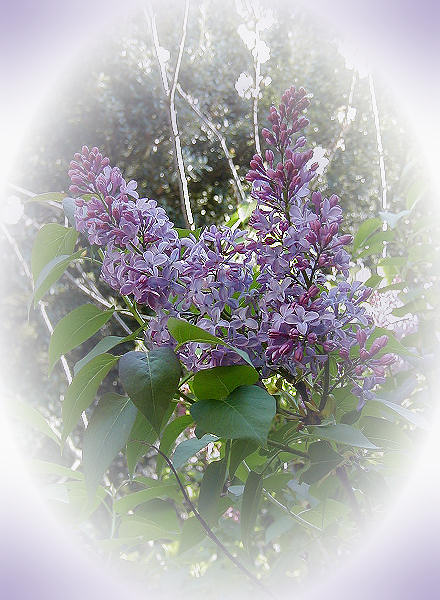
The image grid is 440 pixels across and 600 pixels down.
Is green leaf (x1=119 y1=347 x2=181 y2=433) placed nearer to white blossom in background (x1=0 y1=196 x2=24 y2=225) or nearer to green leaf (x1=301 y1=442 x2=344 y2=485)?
green leaf (x1=301 y1=442 x2=344 y2=485)

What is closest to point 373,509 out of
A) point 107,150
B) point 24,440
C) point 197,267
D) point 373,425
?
point 373,425

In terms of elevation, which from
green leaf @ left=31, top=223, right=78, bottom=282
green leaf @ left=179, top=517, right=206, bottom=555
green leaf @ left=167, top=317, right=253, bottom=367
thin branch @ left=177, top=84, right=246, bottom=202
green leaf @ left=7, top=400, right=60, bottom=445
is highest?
thin branch @ left=177, top=84, right=246, bottom=202

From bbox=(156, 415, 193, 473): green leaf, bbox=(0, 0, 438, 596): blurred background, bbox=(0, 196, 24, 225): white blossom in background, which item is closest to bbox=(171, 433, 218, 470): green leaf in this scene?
bbox=(156, 415, 193, 473): green leaf

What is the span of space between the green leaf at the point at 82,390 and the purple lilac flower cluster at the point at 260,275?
20mm

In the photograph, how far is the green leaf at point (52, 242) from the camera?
0.26 meters

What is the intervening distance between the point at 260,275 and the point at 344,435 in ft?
0.22

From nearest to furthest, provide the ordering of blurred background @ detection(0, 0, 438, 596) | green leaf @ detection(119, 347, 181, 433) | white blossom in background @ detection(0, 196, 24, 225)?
green leaf @ detection(119, 347, 181, 433) < white blossom in background @ detection(0, 196, 24, 225) < blurred background @ detection(0, 0, 438, 596)

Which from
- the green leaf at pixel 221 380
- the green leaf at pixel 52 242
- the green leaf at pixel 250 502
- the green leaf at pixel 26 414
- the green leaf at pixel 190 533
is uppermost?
the green leaf at pixel 52 242

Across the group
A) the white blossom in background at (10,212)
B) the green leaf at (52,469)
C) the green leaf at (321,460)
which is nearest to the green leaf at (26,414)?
the green leaf at (52,469)

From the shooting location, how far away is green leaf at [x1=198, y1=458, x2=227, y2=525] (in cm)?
24

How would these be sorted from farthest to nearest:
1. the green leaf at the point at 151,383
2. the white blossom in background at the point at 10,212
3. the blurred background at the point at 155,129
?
the blurred background at the point at 155,129
the white blossom in background at the point at 10,212
the green leaf at the point at 151,383

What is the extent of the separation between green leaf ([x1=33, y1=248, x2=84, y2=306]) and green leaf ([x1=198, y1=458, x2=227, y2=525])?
0.35 ft

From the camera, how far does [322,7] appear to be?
38 centimetres

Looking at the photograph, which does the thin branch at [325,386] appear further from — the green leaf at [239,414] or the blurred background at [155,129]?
the blurred background at [155,129]
